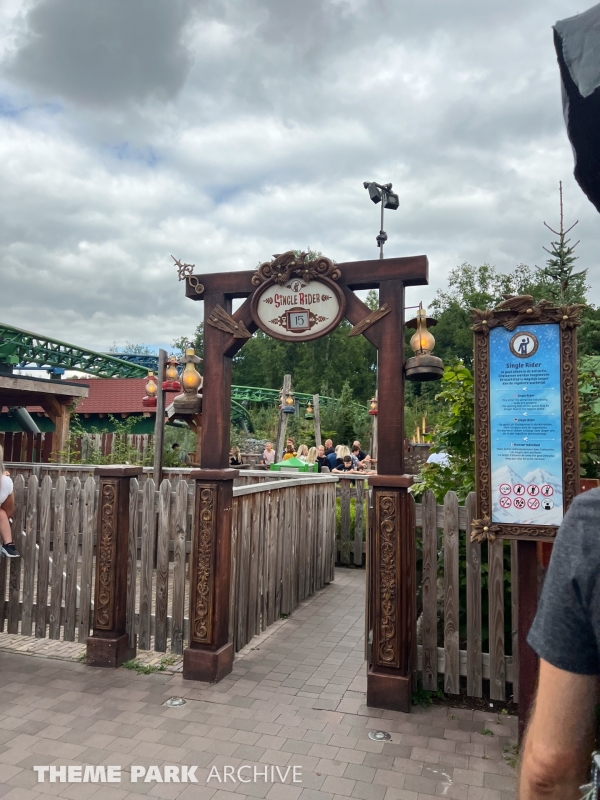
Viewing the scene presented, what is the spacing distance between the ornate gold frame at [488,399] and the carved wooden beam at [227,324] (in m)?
1.82

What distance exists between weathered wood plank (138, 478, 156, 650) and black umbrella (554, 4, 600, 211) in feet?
14.0

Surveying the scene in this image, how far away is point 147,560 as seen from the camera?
4.79 m

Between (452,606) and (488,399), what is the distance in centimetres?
153

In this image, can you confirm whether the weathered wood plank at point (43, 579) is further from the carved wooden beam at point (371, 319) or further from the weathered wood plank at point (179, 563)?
the carved wooden beam at point (371, 319)

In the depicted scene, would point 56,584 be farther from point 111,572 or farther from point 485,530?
point 485,530

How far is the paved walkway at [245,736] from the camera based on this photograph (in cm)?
307

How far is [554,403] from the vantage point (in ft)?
11.6

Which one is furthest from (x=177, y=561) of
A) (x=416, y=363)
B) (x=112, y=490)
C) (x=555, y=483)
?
(x=555, y=483)

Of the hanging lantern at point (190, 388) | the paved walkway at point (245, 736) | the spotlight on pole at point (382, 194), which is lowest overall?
the paved walkway at point (245, 736)

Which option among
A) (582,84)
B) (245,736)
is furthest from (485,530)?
(582,84)

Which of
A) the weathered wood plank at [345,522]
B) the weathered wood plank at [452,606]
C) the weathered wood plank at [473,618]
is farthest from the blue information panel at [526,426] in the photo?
the weathered wood plank at [345,522]

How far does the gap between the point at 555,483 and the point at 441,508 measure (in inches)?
38.7

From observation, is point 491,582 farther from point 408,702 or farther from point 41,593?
point 41,593

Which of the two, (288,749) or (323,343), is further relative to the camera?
(323,343)
